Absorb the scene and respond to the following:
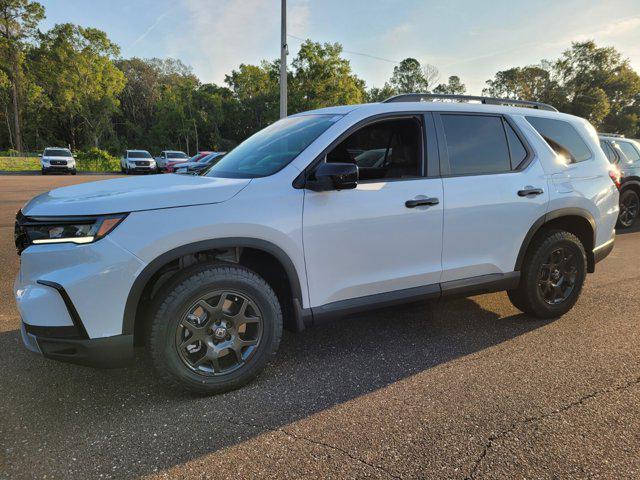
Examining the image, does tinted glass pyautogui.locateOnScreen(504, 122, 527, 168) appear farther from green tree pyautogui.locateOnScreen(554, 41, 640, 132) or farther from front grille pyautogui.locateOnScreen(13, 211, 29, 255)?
green tree pyautogui.locateOnScreen(554, 41, 640, 132)

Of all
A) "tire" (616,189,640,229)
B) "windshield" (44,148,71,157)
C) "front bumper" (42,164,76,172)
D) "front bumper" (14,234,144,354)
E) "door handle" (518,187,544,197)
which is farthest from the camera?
"windshield" (44,148,71,157)

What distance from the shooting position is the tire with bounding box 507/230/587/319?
382 cm

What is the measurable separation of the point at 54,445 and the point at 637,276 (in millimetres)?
6216

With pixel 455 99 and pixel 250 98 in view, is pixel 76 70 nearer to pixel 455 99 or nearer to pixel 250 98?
pixel 250 98

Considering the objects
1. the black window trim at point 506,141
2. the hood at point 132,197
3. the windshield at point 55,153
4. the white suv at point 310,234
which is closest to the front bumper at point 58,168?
the windshield at point 55,153

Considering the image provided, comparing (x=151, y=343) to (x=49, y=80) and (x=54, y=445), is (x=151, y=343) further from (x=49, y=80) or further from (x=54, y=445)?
(x=49, y=80)

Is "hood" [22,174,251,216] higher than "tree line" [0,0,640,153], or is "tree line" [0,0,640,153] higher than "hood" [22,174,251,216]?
"tree line" [0,0,640,153]

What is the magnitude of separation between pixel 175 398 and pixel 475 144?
113 inches

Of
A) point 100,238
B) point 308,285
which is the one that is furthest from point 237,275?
point 100,238

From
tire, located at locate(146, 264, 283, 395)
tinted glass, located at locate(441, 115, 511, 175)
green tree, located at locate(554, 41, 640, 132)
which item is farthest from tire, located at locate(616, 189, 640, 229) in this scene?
green tree, located at locate(554, 41, 640, 132)

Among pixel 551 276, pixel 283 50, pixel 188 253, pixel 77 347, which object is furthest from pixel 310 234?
pixel 283 50

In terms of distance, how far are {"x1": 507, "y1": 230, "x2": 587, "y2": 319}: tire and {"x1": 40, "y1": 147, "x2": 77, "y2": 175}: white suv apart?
30.4m

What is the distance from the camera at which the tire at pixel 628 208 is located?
9.08m

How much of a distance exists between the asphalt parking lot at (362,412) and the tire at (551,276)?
235 millimetres
